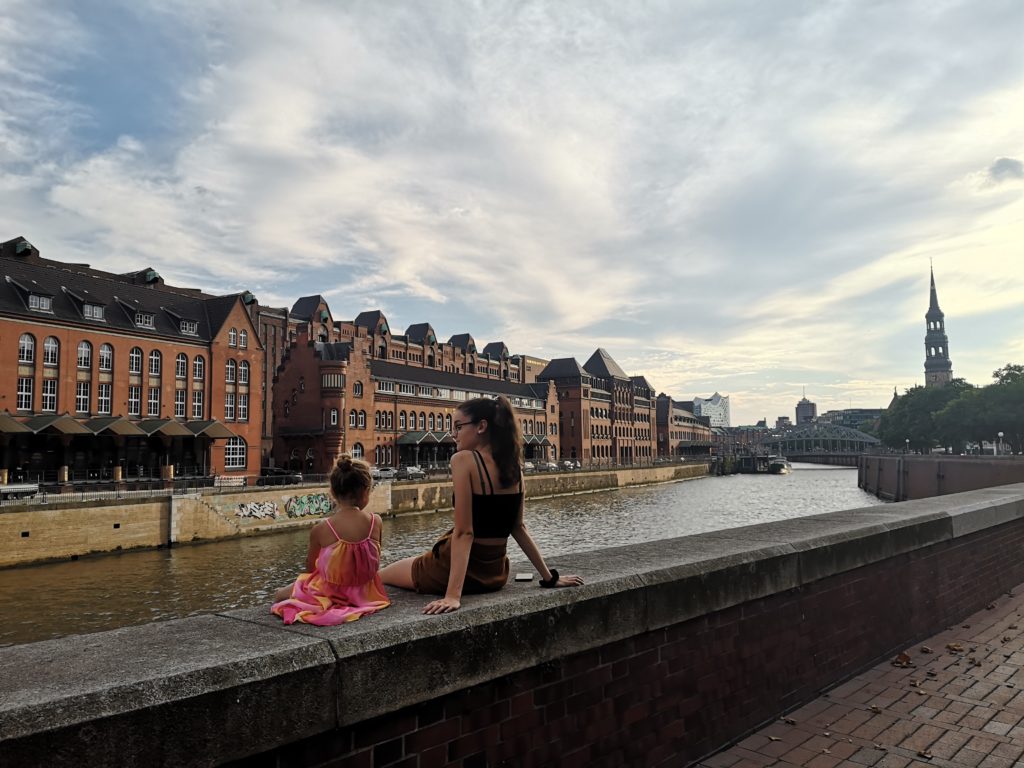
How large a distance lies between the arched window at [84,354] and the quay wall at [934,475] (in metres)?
46.3

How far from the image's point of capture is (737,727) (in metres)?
4.77

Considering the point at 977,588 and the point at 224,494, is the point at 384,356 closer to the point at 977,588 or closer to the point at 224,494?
the point at 224,494

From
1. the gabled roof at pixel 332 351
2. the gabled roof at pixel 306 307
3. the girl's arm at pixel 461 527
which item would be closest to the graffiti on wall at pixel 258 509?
the gabled roof at pixel 332 351

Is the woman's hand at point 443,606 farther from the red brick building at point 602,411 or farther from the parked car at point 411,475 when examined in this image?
the red brick building at point 602,411

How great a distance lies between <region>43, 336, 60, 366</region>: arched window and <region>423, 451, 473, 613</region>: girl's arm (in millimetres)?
44880

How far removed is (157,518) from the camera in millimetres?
33812

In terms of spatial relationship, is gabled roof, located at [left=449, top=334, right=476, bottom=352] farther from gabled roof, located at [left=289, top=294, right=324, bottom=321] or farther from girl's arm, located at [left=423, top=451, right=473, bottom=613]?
girl's arm, located at [left=423, top=451, right=473, bottom=613]

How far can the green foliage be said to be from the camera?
81.2 metres

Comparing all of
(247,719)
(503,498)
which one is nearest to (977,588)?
(503,498)

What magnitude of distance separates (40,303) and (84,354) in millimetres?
3674

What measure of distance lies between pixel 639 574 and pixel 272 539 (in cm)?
3622

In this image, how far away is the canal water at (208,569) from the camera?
20219 millimetres

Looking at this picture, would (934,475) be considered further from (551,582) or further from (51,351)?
(51,351)

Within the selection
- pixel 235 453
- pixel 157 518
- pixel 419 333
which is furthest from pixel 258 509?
pixel 419 333
